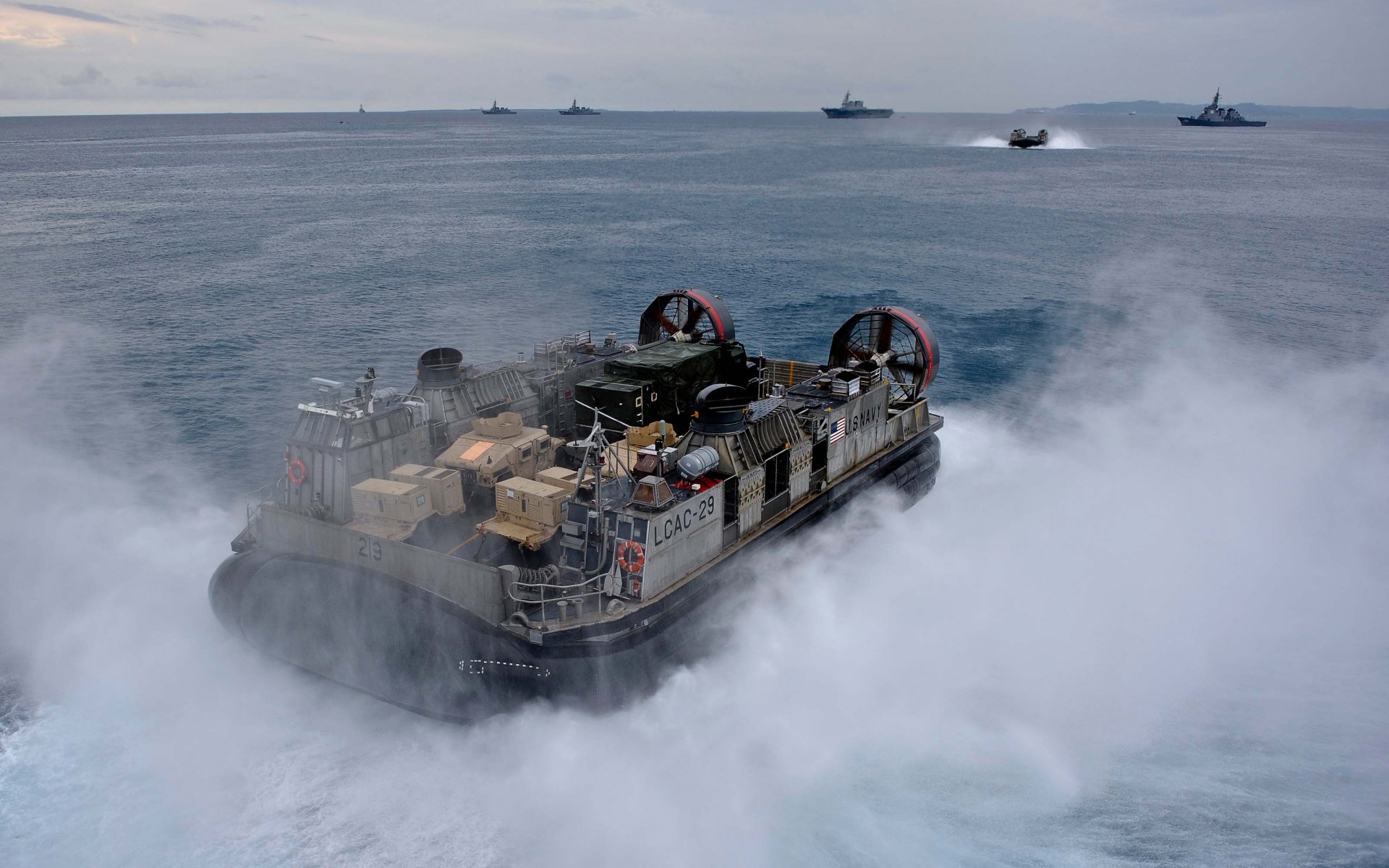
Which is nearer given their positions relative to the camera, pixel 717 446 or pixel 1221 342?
pixel 717 446

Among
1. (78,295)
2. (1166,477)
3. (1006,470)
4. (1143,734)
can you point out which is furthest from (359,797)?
(78,295)

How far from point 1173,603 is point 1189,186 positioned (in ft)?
286

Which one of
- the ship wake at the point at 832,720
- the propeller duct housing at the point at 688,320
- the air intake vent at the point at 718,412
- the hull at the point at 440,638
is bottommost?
the ship wake at the point at 832,720

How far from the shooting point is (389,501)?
51.1 ft

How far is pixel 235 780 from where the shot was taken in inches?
513

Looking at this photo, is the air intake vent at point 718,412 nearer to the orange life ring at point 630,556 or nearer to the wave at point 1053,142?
the orange life ring at point 630,556

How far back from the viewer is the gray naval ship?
1387cm

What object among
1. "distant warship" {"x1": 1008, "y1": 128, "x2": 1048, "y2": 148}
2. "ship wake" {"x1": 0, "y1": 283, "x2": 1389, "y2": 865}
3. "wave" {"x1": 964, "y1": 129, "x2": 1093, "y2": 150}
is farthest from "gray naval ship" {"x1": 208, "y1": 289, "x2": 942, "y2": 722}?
"wave" {"x1": 964, "y1": 129, "x2": 1093, "y2": 150}

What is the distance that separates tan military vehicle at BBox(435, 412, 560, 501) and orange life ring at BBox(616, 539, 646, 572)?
11.5 feet

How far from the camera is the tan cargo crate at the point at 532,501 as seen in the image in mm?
15680

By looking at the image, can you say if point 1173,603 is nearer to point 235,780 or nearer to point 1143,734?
point 1143,734

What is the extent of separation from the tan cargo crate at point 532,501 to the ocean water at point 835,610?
3528 mm

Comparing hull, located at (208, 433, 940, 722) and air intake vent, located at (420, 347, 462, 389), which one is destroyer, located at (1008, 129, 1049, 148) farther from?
hull, located at (208, 433, 940, 722)

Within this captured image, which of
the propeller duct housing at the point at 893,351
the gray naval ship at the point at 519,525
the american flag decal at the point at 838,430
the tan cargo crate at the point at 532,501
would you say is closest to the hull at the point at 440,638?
the gray naval ship at the point at 519,525
